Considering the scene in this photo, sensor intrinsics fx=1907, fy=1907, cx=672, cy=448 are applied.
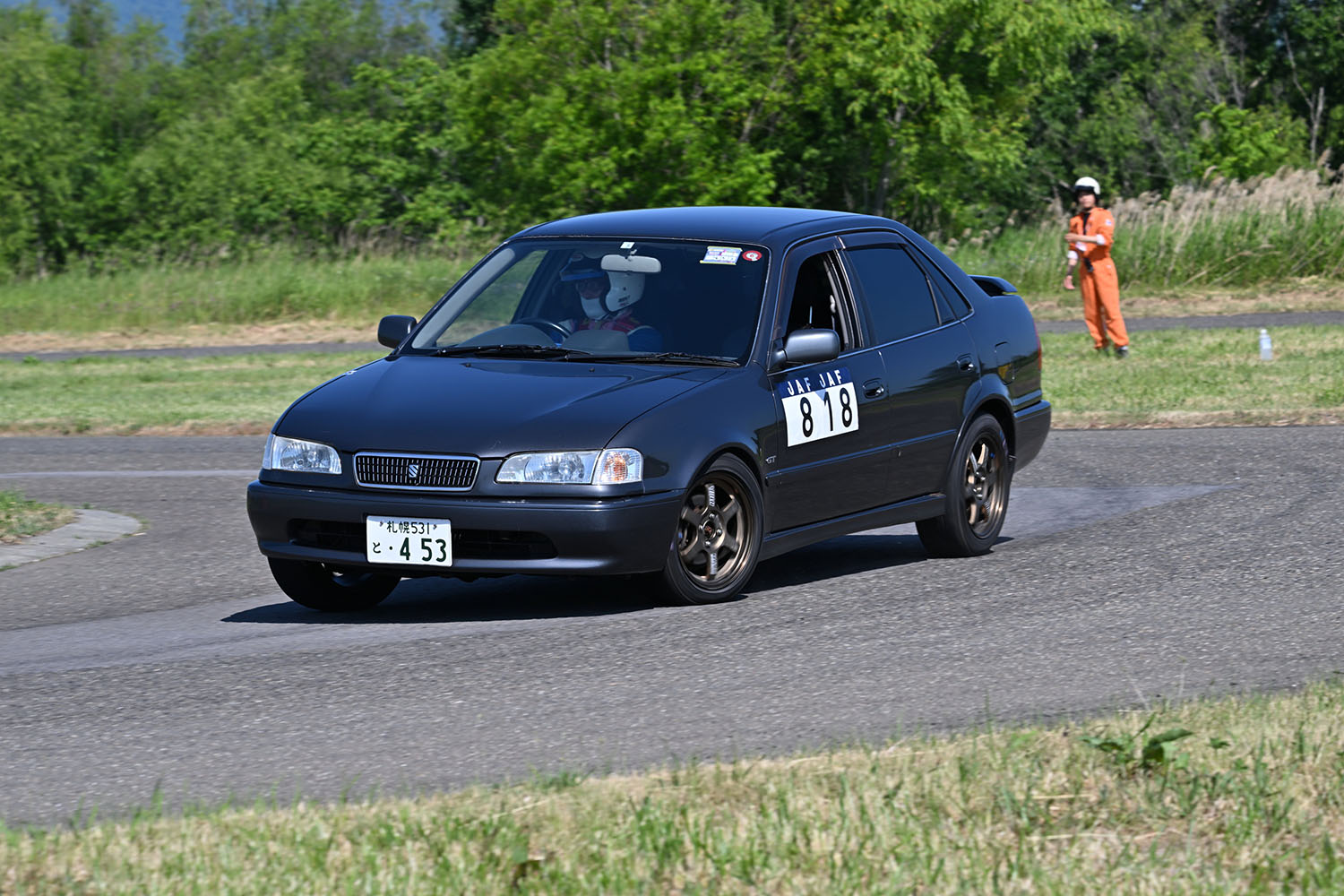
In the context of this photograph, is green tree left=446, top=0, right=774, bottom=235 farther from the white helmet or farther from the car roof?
the white helmet

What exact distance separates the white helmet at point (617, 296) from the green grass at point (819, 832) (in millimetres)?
3678

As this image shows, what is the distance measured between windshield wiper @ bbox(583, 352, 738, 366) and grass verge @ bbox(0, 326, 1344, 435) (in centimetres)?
760

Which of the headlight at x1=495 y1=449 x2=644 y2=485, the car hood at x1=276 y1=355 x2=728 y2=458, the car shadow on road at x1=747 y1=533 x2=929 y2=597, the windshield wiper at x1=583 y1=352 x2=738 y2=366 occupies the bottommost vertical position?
the car shadow on road at x1=747 y1=533 x2=929 y2=597

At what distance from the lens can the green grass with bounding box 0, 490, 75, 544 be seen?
1038 centimetres

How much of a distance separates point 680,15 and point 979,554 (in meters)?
26.9

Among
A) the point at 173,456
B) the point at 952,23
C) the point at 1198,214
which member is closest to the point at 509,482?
the point at 173,456

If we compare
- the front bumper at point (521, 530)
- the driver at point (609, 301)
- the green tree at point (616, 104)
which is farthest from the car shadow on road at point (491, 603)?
the green tree at point (616, 104)

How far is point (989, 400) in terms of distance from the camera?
31.7 feet

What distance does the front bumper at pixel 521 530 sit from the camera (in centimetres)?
724

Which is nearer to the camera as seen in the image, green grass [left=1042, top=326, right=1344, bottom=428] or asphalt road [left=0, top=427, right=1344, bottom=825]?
asphalt road [left=0, top=427, right=1344, bottom=825]

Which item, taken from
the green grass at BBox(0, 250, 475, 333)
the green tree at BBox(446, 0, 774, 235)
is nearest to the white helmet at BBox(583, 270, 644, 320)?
the green grass at BBox(0, 250, 475, 333)

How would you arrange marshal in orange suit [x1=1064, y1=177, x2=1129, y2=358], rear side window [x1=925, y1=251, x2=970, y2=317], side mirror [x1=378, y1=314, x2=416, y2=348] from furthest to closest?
1. marshal in orange suit [x1=1064, y1=177, x2=1129, y2=358]
2. rear side window [x1=925, y1=251, x2=970, y2=317]
3. side mirror [x1=378, y1=314, x2=416, y2=348]

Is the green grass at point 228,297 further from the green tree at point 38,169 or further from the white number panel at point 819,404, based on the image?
the white number panel at point 819,404

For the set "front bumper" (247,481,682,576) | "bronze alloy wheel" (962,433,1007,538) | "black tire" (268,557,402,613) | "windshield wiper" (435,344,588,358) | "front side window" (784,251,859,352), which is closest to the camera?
"front bumper" (247,481,682,576)
